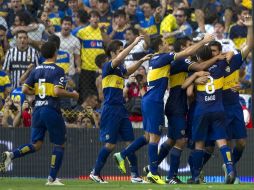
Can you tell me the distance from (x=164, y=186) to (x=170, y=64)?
6.96ft

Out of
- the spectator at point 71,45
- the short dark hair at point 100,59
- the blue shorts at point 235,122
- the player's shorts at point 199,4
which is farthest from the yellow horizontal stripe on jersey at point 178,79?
the player's shorts at point 199,4

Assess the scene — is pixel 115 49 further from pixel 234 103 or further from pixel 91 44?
pixel 91 44

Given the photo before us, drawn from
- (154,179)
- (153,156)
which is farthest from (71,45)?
(154,179)

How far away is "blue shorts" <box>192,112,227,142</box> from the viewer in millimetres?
16547

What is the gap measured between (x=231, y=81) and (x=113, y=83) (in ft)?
6.39

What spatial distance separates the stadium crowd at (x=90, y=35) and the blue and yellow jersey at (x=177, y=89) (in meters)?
2.48

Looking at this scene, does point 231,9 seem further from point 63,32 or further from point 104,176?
point 104,176

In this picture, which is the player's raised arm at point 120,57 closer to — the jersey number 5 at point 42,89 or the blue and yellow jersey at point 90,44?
the jersey number 5 at point 42,89

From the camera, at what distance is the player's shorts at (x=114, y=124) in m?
17.4

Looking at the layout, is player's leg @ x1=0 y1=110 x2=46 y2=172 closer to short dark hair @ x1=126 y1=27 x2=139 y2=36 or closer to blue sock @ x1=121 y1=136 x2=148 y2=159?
blue sock @ x1=121 y1=136 x2=148 y2=159

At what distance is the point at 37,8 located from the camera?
74.9ft

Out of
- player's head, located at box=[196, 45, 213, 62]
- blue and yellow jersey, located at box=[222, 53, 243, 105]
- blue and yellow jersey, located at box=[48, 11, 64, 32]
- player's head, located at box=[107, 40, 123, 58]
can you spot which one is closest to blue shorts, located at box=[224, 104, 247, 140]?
blue and yellow jersey, located at box=[222, 53, 243, 105]

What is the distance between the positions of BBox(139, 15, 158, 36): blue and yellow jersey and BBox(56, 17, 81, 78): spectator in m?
1.87

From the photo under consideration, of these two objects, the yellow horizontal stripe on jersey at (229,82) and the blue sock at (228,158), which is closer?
the blue sock at (228,158)
